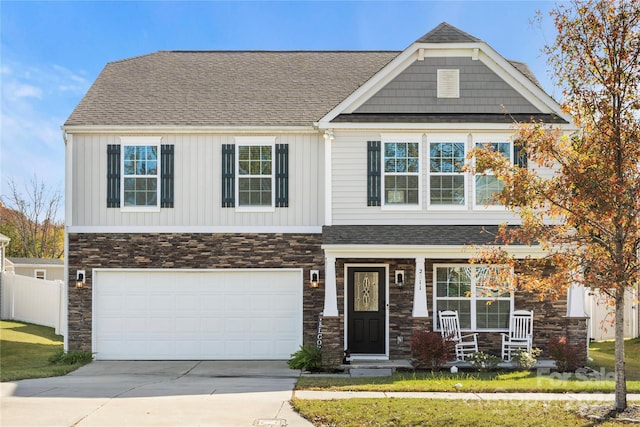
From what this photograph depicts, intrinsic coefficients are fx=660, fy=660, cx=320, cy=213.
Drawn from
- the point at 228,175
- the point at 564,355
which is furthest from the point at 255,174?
the point at 564,355

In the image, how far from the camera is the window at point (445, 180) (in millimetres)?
16031

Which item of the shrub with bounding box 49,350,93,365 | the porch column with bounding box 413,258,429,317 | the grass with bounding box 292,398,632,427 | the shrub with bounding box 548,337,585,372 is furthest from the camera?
the shrub with bounding box 49,350,93,365

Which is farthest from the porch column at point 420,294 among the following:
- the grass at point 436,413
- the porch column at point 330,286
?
the grass at point 436,413

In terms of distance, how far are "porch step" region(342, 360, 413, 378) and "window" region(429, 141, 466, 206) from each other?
12.9ft

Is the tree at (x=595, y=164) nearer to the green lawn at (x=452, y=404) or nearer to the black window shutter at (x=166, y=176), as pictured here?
the green lawn at (x=452, y=404)

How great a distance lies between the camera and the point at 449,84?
53.2ft

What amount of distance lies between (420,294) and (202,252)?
18.1 feet

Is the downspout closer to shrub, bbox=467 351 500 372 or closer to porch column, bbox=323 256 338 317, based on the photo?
porch column, bbox=323 256 338 317

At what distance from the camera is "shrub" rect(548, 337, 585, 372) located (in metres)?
14.2

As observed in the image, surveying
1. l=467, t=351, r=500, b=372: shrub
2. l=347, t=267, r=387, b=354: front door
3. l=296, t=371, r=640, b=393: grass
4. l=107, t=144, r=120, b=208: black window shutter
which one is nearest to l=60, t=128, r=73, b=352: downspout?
l=107, t=144, r=120, b=208: black window shutter

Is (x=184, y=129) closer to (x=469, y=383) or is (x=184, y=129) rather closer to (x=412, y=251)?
(x=412, y=251)

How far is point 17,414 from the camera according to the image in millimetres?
9781

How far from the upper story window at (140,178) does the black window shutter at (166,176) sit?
5.0 inches

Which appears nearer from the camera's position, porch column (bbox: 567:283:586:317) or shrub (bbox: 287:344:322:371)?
shrub (bbox: 287:344:322:371)
